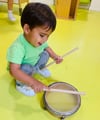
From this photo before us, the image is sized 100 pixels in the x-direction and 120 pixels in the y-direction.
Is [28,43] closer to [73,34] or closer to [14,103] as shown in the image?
[14,103]

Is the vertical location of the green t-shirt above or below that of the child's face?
below

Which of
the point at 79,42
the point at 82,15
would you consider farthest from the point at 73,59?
the point at 82,15

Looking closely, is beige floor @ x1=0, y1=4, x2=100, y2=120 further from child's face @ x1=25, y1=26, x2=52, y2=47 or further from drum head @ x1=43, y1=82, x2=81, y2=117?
child's face @ x1=25, y1=26, x2=52, y2=47

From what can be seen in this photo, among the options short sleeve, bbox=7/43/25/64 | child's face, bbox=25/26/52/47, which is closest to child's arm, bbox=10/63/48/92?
short sleeve, bbox=7/43/25/64

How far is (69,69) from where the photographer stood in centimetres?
137

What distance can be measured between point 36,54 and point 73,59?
0.44 m

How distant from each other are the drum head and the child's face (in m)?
0.28

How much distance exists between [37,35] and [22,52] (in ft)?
0.43

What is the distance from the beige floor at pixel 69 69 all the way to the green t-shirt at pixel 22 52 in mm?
216

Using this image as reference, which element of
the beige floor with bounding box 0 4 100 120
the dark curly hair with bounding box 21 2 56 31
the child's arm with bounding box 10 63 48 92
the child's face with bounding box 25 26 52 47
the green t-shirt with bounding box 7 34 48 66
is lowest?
the beige floor with bounding box 0 4 100 120

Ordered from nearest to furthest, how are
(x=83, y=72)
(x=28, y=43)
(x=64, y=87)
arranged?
(x=28, y=43), (x=64, y=87), (x=83, y=72)

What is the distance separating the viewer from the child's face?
91cm

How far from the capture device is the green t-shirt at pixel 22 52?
982 mm

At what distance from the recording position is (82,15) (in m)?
2.09
